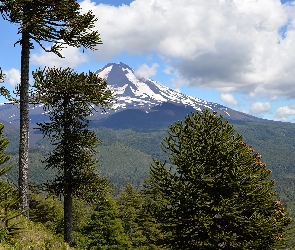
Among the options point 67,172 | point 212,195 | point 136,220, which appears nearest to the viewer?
point 212,195

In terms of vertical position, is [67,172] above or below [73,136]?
below

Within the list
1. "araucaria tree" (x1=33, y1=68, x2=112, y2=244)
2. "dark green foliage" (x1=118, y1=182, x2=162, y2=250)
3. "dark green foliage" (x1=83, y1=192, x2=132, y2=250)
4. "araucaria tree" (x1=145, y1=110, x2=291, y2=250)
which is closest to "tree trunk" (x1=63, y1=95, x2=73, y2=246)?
"araucaria tree" (x1=33, y1=68, x2=112, y2=244)

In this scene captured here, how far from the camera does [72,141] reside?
1900cm

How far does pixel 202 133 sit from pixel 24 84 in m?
9.27

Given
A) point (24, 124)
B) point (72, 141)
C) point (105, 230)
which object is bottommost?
point (105, 230)

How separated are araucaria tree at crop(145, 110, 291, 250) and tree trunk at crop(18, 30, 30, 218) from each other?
630cm

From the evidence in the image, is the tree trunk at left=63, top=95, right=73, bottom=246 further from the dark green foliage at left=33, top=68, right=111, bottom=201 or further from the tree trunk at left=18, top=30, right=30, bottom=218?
the tree trunk at left=18, top=30, right=30, bottom=218

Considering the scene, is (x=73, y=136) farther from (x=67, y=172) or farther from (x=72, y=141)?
(x=67, y=172)

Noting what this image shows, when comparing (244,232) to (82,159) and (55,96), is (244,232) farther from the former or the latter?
(55,96)

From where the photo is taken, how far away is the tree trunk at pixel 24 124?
15188 millimetres

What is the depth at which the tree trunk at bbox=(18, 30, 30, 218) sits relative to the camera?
15188 mm

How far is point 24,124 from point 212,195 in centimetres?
975

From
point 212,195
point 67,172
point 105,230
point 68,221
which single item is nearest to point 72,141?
point 67,172

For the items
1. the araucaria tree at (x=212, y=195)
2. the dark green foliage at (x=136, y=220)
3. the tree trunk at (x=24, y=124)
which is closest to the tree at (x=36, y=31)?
the tree trunk at (x=24, y=124)
